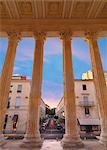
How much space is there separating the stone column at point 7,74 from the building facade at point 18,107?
34.6 m

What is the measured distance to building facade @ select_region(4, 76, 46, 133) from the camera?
4784cm

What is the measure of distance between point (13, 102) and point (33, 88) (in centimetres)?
3856

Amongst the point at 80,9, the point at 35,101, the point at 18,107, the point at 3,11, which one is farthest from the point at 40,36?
the point at 18,107

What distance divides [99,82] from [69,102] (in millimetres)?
4630

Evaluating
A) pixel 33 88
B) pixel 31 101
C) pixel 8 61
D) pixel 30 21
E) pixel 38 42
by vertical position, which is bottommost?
pixel 31 101

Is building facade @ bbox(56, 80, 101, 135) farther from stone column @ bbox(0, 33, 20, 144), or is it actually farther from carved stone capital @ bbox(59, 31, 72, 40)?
stone column @ bbox(0, 33, 20, 144)

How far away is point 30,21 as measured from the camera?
20.6 m

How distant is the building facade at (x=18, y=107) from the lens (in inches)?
1884

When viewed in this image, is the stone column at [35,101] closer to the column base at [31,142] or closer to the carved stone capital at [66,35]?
the column base at [31,142]

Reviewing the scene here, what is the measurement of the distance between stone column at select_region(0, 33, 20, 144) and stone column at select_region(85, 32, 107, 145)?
10.7 m

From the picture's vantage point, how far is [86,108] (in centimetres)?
5091

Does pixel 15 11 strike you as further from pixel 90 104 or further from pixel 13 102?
pixel 90 104

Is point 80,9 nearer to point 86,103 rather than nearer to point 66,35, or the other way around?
point 66,35

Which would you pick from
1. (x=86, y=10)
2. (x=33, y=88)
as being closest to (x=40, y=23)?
(x=86, y=10)
